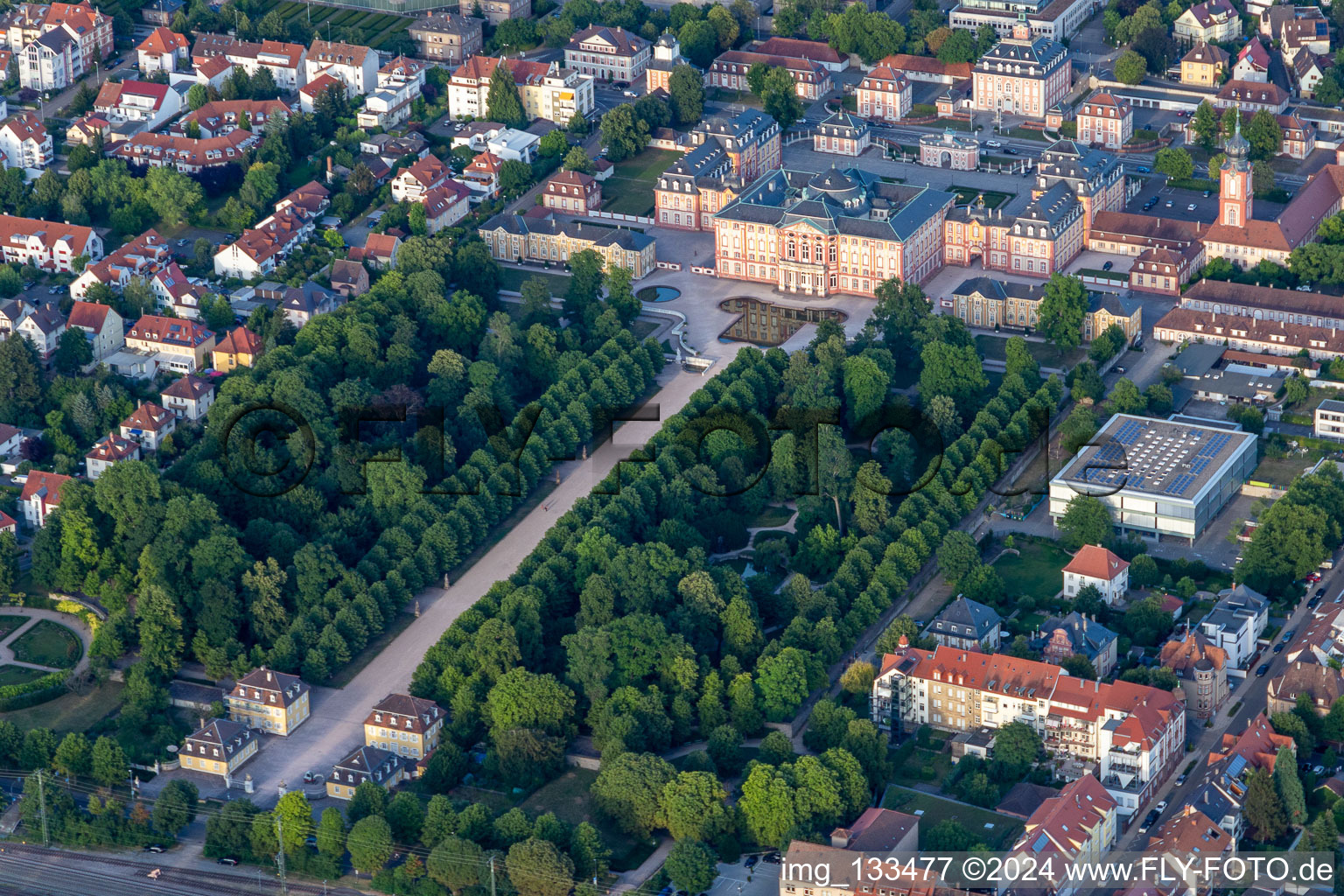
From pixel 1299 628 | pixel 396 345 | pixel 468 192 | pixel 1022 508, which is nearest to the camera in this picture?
pixel 1299 628

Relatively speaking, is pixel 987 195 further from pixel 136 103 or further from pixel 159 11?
pixel 159 11

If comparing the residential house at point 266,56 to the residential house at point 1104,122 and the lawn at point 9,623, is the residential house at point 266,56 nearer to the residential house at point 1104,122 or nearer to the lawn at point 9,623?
the residential house at point 1104,122

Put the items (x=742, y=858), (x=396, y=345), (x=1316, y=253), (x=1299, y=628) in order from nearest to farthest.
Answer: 1. (x=742, y=858)
2. (x=1299, y=628)
3. (x=396, y=345)
4. (x=1316, y=253)

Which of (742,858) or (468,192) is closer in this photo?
(742,858)

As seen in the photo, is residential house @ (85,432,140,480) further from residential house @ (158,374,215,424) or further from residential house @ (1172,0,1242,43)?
residential house @ (1172,0,1242,43)

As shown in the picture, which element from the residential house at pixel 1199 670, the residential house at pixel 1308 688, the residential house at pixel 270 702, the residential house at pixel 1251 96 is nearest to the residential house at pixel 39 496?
the residential house at pixel 270 702

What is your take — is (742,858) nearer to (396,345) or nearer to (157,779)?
(157,779)

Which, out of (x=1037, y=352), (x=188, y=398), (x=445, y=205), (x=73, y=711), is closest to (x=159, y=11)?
(x=445, y=205)

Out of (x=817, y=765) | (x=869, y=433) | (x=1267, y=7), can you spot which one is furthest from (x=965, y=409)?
(x=1267, y=7)
